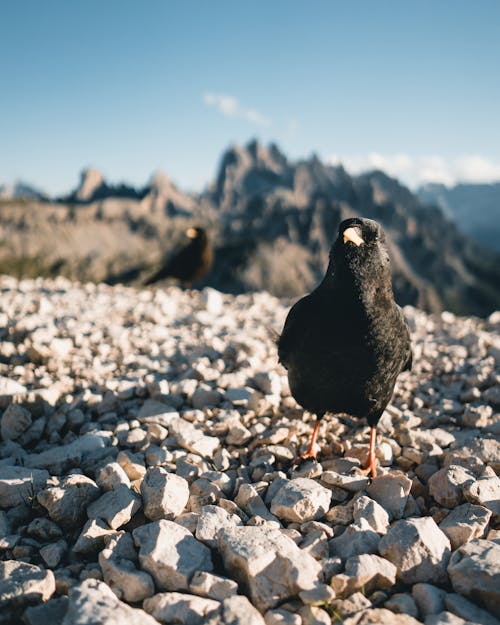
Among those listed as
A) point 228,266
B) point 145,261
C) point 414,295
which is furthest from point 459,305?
point 145,261

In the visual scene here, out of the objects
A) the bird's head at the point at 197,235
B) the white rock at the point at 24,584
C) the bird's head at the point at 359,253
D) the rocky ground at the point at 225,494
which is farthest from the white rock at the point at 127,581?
the bird's head at the point at 197,235

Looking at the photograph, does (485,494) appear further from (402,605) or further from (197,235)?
(197,235)

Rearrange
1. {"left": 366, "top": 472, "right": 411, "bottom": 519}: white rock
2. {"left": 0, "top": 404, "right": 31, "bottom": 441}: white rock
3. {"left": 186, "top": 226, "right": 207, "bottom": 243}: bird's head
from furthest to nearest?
{"left": 186, "top": 226, "right": 207, "bottom": 243}: bird's head
{"left": 0, "top": 404, "right": 31, "bottom": 441}: white rock
{"left": 366, "top": 472, "right": 411, "bottom": 519}: white rock

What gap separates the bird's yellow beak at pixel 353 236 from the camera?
2.75m

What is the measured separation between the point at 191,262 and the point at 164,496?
9.12 m

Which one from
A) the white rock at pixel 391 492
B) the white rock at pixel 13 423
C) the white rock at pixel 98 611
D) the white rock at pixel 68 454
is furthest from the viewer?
the white rock at pixel 13 423

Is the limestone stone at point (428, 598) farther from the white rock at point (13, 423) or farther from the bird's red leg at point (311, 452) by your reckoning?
the white rock at point (13, 423)

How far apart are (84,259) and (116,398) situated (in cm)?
15000

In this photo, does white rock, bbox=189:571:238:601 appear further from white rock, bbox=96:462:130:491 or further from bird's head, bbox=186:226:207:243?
bird's head, bbox=186:226:207:243

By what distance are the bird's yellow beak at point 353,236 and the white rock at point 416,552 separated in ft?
5.37

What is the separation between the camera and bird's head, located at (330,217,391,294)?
2.85 metres

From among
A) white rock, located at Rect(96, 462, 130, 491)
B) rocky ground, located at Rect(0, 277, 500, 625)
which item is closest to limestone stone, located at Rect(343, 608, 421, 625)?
rocky ground, located at Rect(0, 277, 500, 625)

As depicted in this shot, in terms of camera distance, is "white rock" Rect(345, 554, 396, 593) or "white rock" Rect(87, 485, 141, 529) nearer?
"white rock" Rect(345, 554, 396, 593)

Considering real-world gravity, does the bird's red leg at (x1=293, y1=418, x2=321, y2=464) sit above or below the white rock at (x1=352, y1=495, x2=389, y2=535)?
below
